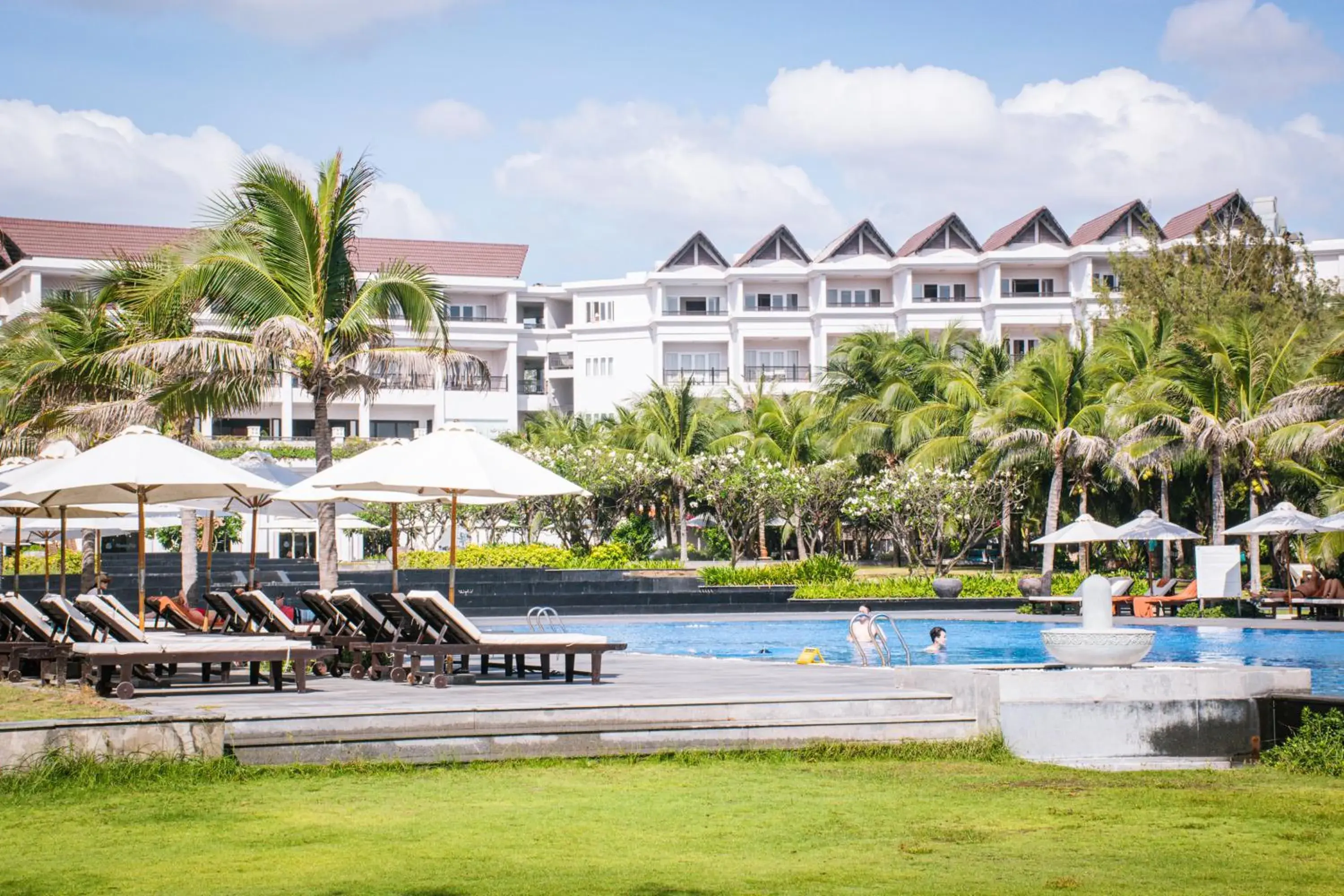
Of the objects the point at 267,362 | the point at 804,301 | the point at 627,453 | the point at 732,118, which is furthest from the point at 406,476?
the point at 804,301

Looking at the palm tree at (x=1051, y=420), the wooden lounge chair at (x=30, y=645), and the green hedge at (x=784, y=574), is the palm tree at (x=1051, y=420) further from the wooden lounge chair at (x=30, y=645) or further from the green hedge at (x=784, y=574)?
the wooden lounge chair at (x=30, y=645)

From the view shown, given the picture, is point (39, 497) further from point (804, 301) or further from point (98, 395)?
point (804, 301)


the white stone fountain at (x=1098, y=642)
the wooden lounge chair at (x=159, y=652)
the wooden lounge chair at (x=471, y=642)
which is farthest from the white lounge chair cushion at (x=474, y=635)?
the white stone fountain at (x=1098, y=642)

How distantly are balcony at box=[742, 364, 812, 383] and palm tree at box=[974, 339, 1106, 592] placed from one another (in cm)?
2681

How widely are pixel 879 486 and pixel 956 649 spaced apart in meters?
10.7

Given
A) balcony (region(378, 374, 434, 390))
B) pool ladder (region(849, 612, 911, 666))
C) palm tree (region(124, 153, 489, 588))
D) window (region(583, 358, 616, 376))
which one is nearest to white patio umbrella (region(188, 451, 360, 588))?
palm tree (region(124, 153, 489, 588))

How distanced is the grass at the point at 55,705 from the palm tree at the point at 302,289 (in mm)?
5879

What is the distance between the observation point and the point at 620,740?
9.47 meters

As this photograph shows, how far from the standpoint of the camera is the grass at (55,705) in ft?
29.5

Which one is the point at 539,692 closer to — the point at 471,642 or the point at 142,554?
the point at 471,642

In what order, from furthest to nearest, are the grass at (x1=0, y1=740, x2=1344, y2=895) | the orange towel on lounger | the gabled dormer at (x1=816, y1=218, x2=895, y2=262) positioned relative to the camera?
the gabled dormer at (x1=816, y1=218, x2=895, y2=262) → the orange towel on lounger → the grass at (x1=0, y1=740, x2=1344, y2=895)

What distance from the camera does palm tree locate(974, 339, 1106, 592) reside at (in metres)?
33.5

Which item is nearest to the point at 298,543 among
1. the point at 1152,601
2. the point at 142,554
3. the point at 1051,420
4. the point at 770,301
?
the point at 770,301

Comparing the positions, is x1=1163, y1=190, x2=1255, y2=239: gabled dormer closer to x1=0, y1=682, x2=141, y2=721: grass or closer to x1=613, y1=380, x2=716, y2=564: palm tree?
x1=613, y1=380, x2=716, y2=564: palm tree
